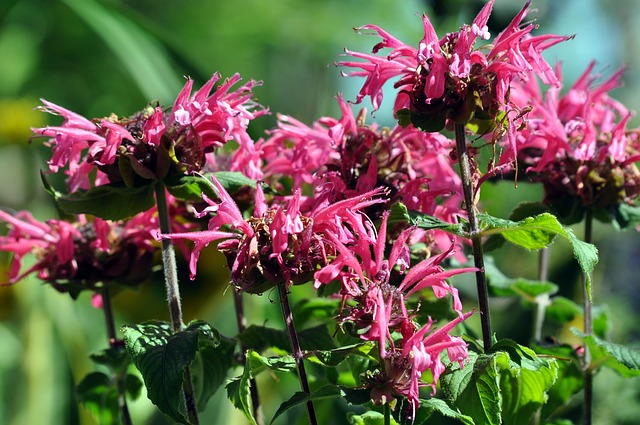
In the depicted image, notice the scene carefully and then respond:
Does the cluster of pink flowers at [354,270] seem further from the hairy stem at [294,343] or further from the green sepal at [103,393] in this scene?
the green sepal at [103,393]

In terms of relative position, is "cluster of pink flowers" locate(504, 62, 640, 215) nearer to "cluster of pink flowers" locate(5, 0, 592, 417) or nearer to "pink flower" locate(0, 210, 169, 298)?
"cluster of pink flowers" locate(5, 0, 592, 417)

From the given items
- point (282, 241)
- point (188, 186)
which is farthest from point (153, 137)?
point (282, 241)

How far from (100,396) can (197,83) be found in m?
0.50

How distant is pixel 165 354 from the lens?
1.99ft

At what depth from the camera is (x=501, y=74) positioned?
0.64 m

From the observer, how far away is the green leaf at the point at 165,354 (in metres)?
0.59

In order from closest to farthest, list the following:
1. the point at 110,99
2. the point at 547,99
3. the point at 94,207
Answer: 1. the point at 94,207
2. the point at 547,99
3. the point at 110,99

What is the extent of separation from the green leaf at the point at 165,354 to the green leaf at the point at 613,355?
1.10 feet

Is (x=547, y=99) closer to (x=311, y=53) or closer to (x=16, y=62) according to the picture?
(x=16, y=62)

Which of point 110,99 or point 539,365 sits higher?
point 110,99

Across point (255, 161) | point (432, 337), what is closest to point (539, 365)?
point (432, 337)

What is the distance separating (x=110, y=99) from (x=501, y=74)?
245 inches

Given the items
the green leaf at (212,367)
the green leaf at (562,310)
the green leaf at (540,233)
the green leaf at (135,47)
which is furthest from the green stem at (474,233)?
the green leaf at (135,47)

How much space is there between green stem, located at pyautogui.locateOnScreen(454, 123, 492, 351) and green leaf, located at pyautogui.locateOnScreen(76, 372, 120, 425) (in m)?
0.42
